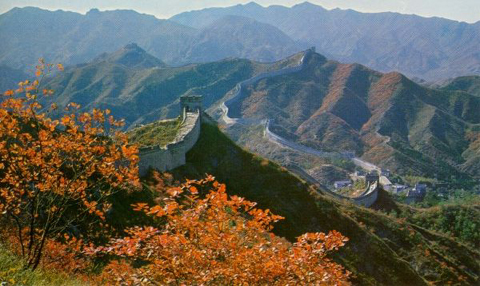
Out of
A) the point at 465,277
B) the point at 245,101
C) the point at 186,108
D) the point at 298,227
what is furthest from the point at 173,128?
the point at 245,101

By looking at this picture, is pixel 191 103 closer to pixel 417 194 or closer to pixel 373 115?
pixel 417 194

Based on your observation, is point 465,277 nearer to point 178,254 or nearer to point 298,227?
point 298,227

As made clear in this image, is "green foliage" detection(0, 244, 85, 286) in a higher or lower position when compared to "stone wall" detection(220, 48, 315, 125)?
higher

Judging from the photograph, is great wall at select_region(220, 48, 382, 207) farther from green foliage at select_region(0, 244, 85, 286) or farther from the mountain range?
green foliage at select_region(0, 244, 85, 286)

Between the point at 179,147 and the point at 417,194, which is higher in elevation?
the point at 179,147

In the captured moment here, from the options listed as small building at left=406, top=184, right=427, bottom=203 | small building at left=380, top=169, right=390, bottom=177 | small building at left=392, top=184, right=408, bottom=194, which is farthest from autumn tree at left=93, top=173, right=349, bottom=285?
small building at left=380, top=169, right=390, bottom=177

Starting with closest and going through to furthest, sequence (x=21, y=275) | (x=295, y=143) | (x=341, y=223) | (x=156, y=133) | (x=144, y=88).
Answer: (x=21, y=275), (x=341, y=223), (x=156, y=133), (x=295, y=143), (x=144, y=88)

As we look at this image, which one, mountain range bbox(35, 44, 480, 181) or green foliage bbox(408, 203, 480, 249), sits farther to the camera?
mountain range bbox(35, 44, 480, 181)

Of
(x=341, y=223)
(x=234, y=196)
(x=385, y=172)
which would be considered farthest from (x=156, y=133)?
(x=385, y=172)
